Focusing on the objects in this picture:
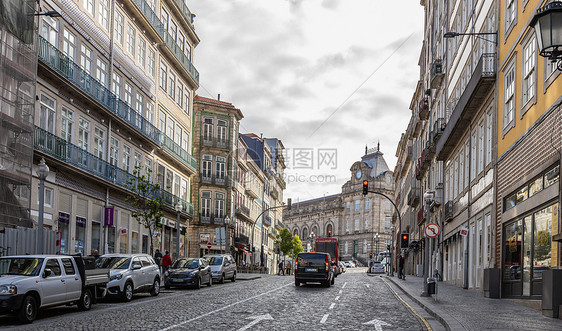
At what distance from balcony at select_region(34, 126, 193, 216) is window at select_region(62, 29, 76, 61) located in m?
4.28

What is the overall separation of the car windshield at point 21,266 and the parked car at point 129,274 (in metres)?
5.37

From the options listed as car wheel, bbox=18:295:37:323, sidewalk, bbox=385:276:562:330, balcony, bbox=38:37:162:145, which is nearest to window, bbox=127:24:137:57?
balcony, bbox=38:37:162:145

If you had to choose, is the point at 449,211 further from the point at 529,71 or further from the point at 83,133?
the point at 83,133

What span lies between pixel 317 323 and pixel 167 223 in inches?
1281

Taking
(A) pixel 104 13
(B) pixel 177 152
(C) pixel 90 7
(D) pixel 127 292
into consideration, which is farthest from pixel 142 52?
(D) pixel 127 292

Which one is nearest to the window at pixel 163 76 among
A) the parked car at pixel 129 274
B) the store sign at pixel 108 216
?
the store sign at pixel 108 216

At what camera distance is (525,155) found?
21.1m

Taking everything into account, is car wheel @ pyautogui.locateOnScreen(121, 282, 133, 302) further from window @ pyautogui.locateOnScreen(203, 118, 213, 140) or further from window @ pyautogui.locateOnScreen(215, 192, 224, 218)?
window @ pyautogui.locateOnScreen(203, 118, 213, 140)

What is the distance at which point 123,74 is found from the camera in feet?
124

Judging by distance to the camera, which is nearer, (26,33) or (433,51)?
(26,33)

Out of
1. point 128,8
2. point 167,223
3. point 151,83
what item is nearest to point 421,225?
point 167,223

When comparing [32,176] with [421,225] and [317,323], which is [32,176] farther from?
[421,225]

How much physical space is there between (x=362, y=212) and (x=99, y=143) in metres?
106

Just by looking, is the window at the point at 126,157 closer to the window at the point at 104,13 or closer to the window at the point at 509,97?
the window at the point at 104,13
